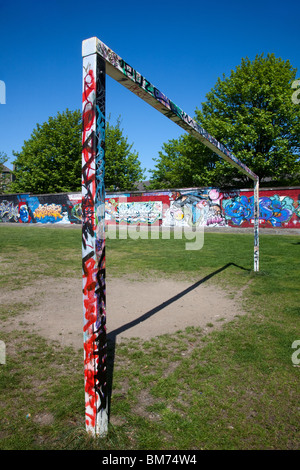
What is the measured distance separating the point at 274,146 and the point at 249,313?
73.1ft

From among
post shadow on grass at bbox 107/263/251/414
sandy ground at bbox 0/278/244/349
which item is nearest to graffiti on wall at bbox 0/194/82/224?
sandy ground at bbox 0/278/244/349

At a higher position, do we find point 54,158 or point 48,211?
point 54,158

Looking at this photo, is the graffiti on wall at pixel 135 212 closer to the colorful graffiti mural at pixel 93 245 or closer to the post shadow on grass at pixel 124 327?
the post shadow on grass at pixel 124 327

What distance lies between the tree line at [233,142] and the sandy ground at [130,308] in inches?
782

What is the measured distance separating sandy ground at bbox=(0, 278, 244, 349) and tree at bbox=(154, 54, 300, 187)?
19.9 metres

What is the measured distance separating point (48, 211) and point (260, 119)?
22211 millimetres

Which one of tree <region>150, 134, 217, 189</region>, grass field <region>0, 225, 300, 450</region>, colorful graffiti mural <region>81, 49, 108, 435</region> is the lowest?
grass field <region>0, 225, 300, 450</region>

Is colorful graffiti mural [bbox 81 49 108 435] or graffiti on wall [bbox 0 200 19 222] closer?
colorful graffiti mural [bbox 81 49 108 435]

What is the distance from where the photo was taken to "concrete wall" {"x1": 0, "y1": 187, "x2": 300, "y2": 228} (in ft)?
66.3

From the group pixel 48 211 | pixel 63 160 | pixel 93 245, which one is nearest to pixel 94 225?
pixel 93 245

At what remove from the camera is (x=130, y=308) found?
526 cm

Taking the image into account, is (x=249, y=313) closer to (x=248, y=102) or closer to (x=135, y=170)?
(x=248, y=102)

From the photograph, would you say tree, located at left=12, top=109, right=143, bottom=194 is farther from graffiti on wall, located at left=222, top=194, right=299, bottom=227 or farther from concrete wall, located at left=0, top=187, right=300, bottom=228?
graffiti on wall, located at left=222, top=194, right=299, bottom=227

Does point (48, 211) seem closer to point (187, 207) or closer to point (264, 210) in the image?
point (187, 207)
